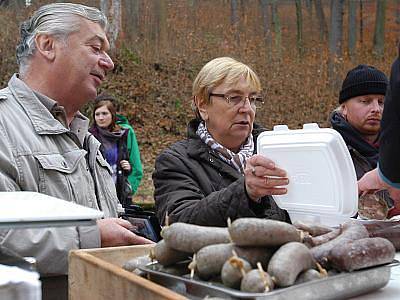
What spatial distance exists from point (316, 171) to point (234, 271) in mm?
798

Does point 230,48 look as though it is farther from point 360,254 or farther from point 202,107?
point 360,254

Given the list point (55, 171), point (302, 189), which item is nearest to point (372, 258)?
point (302, 189)

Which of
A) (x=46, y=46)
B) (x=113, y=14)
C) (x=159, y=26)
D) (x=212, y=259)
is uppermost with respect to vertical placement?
(x=46, y=46)

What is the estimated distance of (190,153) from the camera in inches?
122

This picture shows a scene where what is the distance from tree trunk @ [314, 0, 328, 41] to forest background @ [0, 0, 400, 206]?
3cm

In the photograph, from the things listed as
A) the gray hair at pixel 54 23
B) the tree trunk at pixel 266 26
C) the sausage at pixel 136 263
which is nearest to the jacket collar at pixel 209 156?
the gray hair at pixel 54 23

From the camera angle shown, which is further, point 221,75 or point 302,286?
point 221,75

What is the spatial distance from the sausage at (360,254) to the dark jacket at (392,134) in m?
0.55

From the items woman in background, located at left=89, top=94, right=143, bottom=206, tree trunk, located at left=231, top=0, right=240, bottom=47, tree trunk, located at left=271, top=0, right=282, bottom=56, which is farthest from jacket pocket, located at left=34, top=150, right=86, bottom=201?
tree trunk, located at left=271, top=0, right=282, bottom=56

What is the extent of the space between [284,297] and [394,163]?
0.97m

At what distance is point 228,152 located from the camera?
123 inches

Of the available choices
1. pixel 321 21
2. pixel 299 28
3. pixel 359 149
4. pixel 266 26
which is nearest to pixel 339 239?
pixel 359 149

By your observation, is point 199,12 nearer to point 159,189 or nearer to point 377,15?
point 377,15

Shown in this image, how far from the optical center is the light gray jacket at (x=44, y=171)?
2.55 meters
